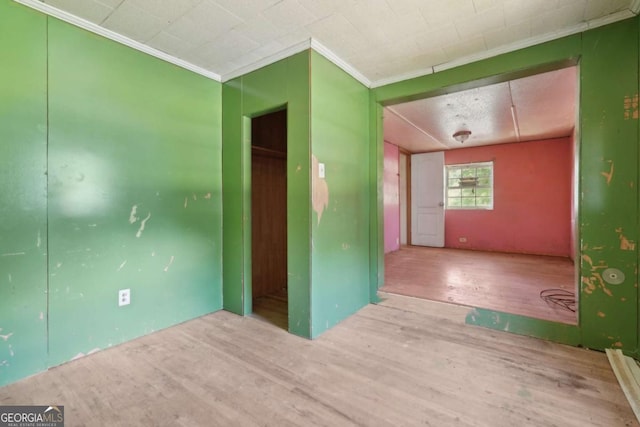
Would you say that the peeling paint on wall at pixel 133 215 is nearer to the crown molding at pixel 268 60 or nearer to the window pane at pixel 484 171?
the crown molding at pixel 268 60

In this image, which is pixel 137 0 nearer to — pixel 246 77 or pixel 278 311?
pixel 246 77

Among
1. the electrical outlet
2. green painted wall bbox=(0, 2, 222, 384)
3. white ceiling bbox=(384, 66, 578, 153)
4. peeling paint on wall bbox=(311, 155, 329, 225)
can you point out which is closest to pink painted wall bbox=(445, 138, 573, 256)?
white ceiling bbox=(384, 66, 578, 153)

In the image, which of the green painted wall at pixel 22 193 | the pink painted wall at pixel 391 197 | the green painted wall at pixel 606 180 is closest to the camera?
the green painted wall at pixel 22 193

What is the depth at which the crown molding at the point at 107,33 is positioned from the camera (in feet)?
5.90

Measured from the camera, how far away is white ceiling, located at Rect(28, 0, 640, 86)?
1.83 meters

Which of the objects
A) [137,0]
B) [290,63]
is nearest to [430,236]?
[290,63]

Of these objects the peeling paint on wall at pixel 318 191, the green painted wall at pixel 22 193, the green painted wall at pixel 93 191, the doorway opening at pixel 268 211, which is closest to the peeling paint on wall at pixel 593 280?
the peeling paint on wall at pixel 318 191

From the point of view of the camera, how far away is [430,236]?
262 inches

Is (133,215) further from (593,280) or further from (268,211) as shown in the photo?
(593,280)

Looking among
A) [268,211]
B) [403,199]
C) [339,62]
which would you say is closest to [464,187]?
[403,199]

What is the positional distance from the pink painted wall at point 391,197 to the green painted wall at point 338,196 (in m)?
2.85

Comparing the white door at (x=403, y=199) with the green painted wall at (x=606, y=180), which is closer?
the green painted wall at (x=606, y=180)

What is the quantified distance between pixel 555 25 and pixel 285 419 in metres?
3.12

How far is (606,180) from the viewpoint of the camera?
6.59 feet
